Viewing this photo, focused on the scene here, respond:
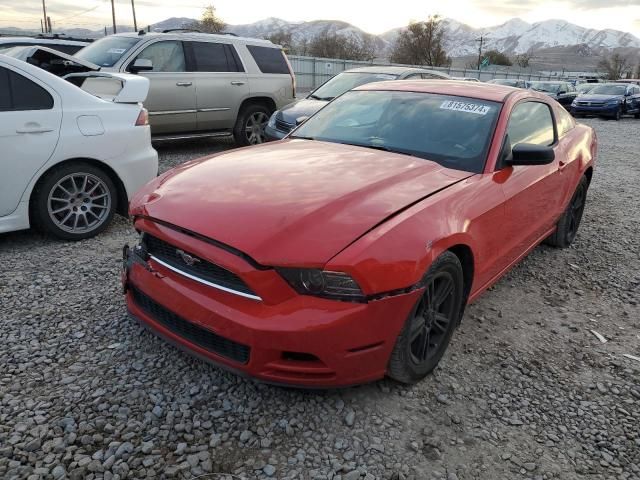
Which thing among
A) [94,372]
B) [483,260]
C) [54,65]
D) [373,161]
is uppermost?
[54,65]

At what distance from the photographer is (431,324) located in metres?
2.80

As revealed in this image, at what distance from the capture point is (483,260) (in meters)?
3.13

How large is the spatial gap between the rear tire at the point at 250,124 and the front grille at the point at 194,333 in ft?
21.0

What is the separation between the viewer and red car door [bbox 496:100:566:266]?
136 inches

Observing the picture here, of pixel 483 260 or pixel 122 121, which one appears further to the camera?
pixel 122 121

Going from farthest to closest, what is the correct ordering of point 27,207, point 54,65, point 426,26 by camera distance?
point 426,26 < point 54,65 < point 27,207

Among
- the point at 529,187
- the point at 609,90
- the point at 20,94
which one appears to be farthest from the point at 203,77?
the point at 609,90

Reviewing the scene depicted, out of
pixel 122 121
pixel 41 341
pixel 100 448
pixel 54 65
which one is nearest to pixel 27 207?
pixel 122 121

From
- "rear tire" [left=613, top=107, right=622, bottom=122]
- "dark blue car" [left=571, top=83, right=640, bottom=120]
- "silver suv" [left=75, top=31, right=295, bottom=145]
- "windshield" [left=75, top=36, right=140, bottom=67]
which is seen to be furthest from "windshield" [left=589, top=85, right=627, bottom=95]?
"windshield" [left=75, top=36, right=140, bottom=67]

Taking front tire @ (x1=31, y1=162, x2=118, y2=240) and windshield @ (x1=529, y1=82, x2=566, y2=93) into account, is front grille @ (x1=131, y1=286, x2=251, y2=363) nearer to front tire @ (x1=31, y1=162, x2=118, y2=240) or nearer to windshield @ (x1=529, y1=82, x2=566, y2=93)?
front tire @ (x1=31, y1=162, x2=118, y2=240)

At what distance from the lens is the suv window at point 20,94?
13.6 ft

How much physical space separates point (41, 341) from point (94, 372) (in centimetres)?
50

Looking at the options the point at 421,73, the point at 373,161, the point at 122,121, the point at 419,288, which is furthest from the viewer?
the point at 421,73

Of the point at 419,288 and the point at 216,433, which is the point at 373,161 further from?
the point at 216,433
